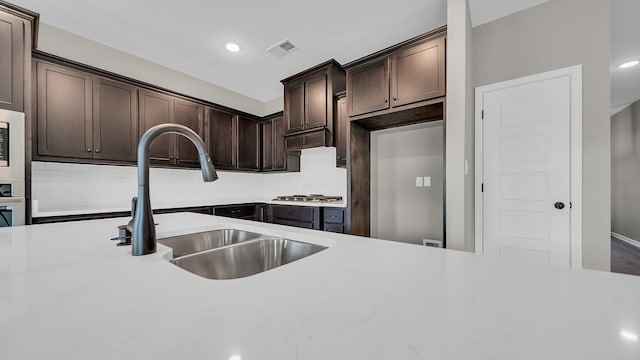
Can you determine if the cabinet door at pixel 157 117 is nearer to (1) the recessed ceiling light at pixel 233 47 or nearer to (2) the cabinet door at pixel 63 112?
(2) the cabinet door at pixel 63 112

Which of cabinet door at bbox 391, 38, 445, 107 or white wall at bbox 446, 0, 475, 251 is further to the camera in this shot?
cabinet door at bbox 391, 38, 445, 107

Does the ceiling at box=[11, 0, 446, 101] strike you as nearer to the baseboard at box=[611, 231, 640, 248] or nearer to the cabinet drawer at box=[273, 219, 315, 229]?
the cabinet drawer at box=[273, 219, 315, 229]

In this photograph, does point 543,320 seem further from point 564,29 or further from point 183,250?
point 564,29

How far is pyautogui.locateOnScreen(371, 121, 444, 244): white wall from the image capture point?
290cm

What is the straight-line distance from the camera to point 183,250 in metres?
1.22

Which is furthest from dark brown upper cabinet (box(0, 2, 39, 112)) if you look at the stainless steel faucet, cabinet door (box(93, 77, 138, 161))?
the stainless steel faucet

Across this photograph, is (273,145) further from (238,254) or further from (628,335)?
(628,335)

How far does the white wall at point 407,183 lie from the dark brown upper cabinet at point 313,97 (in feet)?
2.43

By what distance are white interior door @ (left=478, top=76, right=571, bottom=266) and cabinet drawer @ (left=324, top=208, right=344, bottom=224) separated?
4.82 feet

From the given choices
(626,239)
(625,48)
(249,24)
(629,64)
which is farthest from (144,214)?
(626,239)

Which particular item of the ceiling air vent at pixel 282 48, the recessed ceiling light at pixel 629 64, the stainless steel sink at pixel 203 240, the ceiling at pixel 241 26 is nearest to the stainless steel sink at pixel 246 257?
the stainless steel sink at pixel 203 240

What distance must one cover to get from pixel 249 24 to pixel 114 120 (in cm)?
180

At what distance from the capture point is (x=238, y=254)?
1.12m

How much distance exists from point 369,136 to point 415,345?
316 cm
